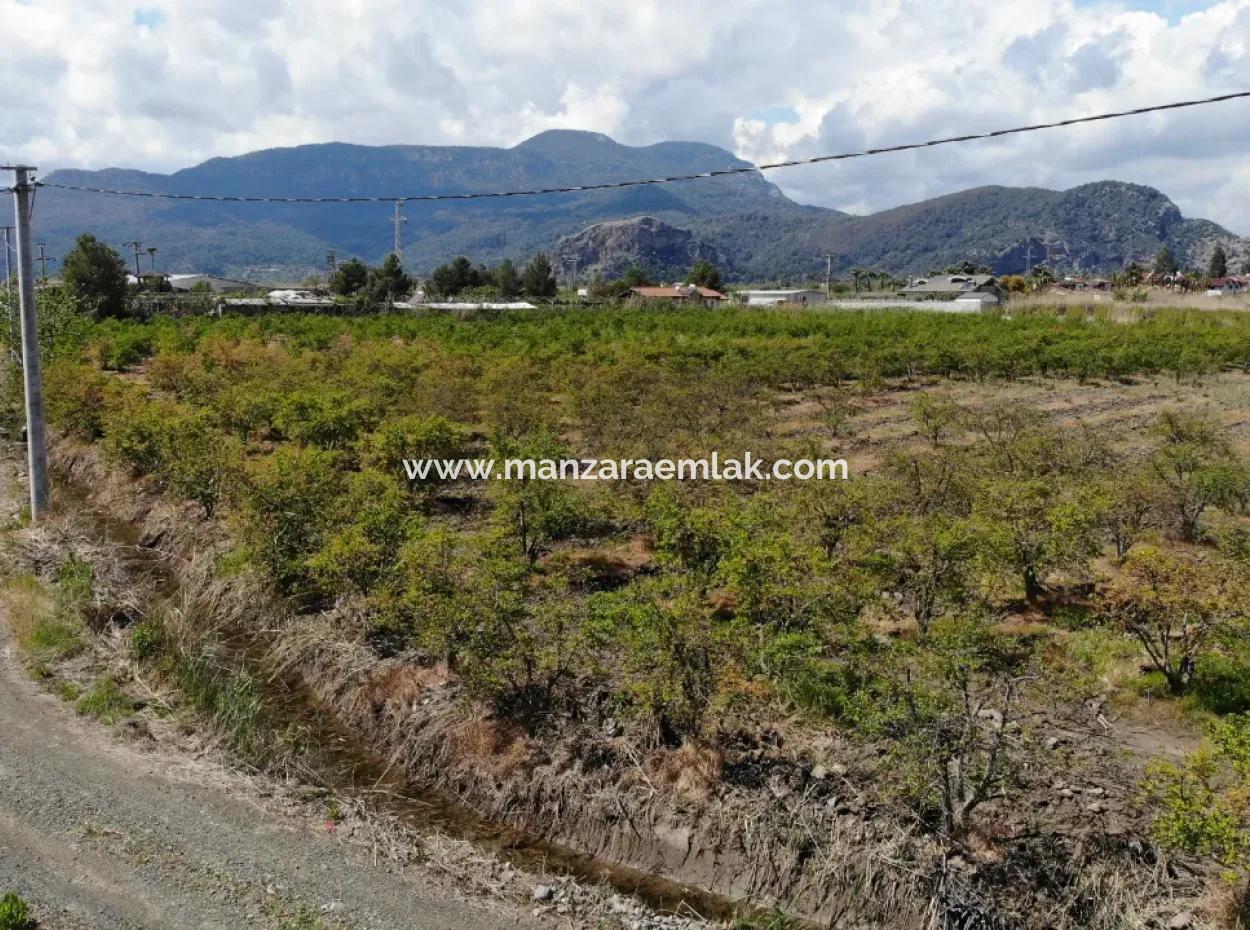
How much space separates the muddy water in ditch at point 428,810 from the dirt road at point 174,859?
83 cm

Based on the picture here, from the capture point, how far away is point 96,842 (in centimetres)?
664

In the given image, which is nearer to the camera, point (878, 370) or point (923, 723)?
point (923, 723)

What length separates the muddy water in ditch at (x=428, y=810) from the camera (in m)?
6.91

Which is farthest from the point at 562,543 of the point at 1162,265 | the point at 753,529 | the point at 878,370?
the point at 1162,265

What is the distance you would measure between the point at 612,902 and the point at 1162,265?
415 ft

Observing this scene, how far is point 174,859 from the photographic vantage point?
652 cm

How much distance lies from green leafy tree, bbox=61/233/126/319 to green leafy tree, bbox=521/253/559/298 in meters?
33.9

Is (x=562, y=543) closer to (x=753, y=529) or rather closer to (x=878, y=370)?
(x=753, y=529)

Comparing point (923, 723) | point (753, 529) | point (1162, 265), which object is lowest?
point (923, 723)

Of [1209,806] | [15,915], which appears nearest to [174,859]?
[15,915]

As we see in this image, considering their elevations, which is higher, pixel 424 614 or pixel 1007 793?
pixel 424 614

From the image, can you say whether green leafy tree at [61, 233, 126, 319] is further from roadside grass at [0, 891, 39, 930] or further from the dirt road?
roadside grass at [0, 891, 39, 930]

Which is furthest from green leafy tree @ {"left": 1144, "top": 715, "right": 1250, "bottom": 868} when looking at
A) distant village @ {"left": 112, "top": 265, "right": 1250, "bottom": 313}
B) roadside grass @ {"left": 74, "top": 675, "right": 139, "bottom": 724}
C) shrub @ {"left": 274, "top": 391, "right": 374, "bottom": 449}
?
distant village @ {"left": 112, "top": 265, "right": 1250, "bottom": 313}

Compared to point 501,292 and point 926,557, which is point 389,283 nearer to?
point 501,292
